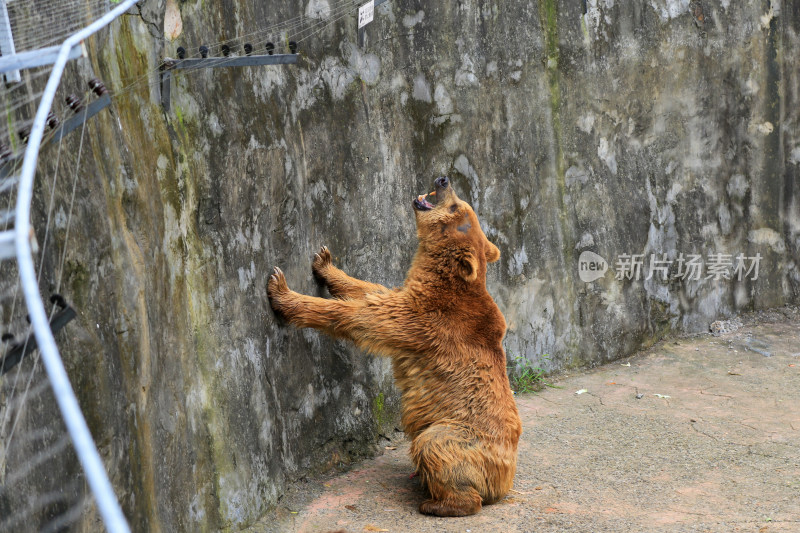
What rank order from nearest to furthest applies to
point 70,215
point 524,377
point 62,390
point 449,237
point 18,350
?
point 62,390, point 18,350, point 70,215, point 449,237, point 524,377

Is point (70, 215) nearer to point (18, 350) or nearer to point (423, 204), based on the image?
point (18, 350)

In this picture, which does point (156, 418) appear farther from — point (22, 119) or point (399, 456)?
point (399, 456)

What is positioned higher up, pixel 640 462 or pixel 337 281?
pixel 337 281

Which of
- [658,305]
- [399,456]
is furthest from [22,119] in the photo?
[658,305]

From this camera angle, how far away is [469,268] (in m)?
4.75

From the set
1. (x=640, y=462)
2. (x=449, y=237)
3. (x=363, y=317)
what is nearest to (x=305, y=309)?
(x=363, y=317)

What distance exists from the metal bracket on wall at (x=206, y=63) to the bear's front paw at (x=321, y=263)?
1.16m

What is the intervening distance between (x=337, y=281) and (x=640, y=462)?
233 cm

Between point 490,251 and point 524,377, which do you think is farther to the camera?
point 524,377

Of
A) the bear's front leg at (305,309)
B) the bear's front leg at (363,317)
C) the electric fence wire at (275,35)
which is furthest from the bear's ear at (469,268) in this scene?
the electric fence wire at (275,35)

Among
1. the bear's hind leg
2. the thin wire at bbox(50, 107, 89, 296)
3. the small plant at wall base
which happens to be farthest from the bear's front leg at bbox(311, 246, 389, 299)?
the small plant at wall base

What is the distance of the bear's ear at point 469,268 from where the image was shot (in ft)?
15.6

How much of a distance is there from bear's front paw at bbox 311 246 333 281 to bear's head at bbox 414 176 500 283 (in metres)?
0.58

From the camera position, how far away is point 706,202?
Result: 309 inches
